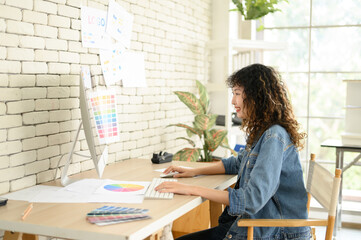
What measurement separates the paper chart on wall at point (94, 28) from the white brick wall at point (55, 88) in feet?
0.12

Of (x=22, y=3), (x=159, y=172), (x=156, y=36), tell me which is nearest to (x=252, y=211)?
(x=159, y=172)

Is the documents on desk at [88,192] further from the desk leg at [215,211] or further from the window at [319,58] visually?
the window at [319,58]

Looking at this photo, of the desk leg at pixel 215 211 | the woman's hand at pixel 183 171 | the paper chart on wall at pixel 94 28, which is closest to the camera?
the woman's hand at pixel 183 171

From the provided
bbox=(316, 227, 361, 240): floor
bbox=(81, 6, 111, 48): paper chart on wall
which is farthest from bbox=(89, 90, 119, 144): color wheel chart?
bbox=(316, 227, 361, 240): floor

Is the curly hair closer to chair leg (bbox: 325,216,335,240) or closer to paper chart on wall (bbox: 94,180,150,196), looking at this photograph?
chair leg (bbox: 325,216,335,240)

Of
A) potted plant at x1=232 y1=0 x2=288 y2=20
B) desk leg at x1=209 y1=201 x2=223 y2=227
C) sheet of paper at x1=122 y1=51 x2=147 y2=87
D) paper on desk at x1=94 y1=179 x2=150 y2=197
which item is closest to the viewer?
paper on desk at x1=94 y1=179 x2=150 y2=197

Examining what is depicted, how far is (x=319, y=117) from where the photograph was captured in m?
3.99

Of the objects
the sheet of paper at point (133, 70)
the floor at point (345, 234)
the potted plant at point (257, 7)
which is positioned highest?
the potted plant at point (257, 7)

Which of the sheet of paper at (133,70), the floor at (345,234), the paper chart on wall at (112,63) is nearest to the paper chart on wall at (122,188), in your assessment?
the paper chart on wall at (112,63)

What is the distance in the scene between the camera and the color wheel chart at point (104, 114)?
1898mm

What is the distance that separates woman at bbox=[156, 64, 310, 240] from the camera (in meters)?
1.63

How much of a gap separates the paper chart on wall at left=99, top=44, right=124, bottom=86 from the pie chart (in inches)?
31.7

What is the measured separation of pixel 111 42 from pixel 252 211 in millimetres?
1410

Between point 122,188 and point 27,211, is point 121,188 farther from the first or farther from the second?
point 27,211
